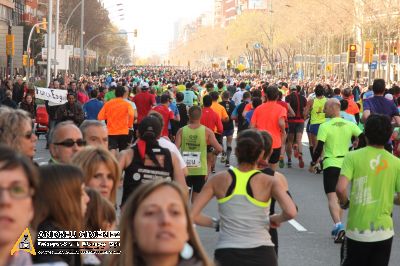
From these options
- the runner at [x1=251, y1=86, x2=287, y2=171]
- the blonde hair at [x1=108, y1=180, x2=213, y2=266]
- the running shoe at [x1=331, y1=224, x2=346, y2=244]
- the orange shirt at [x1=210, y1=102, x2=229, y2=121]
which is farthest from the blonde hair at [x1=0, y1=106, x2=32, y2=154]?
the orange shirt at [x1=210, y1=102, x2=229, y2=121]

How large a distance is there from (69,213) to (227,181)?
8.50ft

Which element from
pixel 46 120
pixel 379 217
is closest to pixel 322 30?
pixel 46 120

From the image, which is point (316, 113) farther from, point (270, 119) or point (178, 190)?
point (178, 190)

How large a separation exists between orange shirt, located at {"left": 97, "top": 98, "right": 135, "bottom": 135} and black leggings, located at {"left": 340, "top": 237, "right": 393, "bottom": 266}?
920 centimetres

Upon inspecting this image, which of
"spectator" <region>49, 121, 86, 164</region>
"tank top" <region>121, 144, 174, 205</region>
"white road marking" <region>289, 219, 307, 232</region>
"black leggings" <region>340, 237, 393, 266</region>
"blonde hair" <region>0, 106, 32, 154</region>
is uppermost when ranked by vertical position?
"blonde hair" <region>0, 106, 32, 154</region>

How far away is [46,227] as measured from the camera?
4492 millimetres

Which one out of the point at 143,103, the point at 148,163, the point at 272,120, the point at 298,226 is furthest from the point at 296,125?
the point at 148,163

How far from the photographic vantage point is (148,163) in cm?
895

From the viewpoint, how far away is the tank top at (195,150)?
43.5 ft

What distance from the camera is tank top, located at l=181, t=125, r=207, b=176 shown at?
1325 cm

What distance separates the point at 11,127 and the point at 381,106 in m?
8.88

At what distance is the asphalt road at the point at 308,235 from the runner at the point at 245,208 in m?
4.01

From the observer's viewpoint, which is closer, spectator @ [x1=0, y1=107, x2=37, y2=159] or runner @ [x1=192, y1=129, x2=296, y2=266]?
runner @ [x1=192, y1=129, x2=296, y2=266]

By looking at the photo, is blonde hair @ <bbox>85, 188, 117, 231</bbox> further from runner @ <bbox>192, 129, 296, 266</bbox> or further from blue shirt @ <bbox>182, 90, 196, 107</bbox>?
blue shirt @ <bbox>182, 90, 196, 107</bbox>
